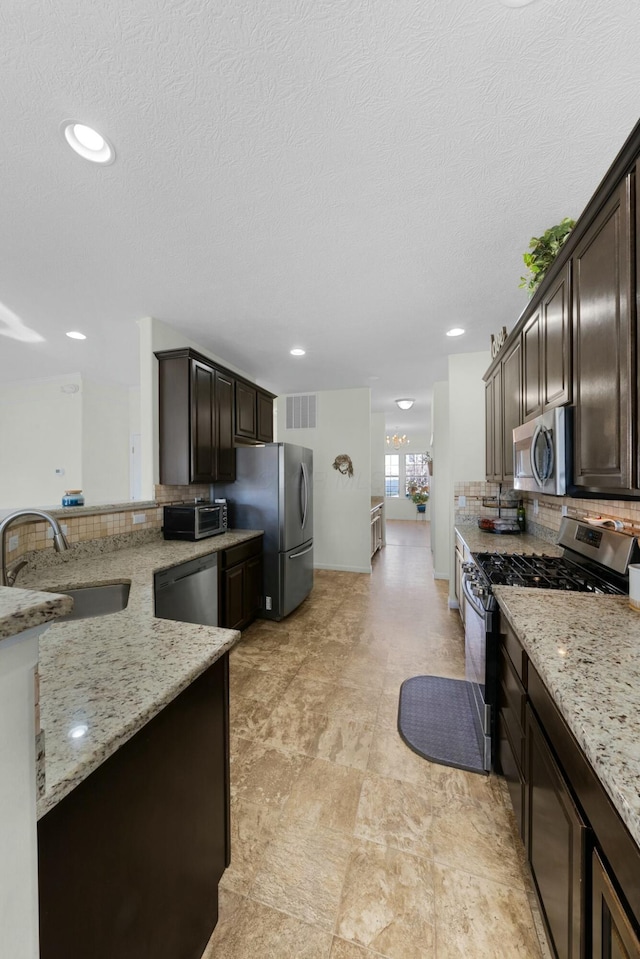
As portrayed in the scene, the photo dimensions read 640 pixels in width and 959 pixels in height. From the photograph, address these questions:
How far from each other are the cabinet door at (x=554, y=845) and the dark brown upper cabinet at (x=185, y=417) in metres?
2.71

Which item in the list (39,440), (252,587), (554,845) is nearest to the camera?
(554,845)

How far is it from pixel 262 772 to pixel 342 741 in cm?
44

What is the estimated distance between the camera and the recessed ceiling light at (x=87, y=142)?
4.41 ft

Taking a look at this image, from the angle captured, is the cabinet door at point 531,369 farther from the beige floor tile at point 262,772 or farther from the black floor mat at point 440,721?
the beige floor tile at point 262,772

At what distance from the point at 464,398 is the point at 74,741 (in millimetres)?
3942

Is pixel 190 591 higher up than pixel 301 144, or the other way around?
pixel 301 144

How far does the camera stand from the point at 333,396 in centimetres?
520

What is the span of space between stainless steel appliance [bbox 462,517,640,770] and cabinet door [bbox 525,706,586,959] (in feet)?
1.51

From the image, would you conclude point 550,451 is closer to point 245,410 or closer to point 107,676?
point 107,676

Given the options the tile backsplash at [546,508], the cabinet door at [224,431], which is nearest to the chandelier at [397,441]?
the tile backsplash at [546,508]

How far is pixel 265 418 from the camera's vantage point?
171 inches

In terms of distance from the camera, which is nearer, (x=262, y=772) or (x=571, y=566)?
(x=262, y=772)

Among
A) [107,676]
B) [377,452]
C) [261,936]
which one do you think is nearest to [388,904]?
[261,936]

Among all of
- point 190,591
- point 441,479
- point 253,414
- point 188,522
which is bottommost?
point 190,591
